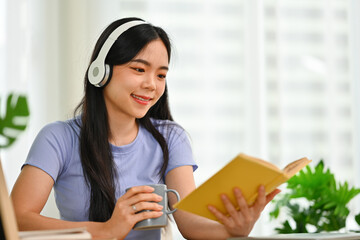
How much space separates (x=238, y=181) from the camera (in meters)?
0.99

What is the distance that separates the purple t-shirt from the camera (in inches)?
52.7

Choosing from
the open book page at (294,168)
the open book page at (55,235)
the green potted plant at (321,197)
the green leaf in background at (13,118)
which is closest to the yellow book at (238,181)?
the open book page at (294,168)

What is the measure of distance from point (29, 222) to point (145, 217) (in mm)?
329

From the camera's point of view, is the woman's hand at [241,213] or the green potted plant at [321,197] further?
the green potted plant at [321,197]

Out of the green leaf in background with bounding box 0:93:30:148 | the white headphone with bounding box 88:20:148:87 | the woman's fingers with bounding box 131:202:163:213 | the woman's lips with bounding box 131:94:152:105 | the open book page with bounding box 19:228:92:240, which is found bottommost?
the woman's fingers with bounding box 131:202:163:213

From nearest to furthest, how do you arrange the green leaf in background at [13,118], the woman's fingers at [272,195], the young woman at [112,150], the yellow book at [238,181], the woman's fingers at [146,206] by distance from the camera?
1. the green leaf in background at [13,118]
2. the yellow book at [238,181]
3. the woman's fingers at [146,206]
4. the woman's fingers at [272,195]
5. the young woman at [112,150]

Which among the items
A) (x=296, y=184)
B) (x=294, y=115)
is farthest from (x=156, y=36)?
(x=294, y=115)

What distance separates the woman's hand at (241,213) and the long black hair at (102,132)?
360 mm

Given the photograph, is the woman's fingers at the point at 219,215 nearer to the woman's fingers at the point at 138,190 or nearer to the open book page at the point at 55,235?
the woman's fingers at the point at 138,190

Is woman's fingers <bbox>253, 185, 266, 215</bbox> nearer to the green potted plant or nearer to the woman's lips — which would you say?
the woman's lips

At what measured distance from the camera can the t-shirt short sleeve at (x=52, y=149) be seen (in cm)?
130

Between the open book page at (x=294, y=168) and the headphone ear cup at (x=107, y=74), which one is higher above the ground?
the headphone ear cup at (x=107, y=74)

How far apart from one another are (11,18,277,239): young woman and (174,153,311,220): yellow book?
156 mm

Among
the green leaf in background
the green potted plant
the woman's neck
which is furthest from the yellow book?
the green potted plant
